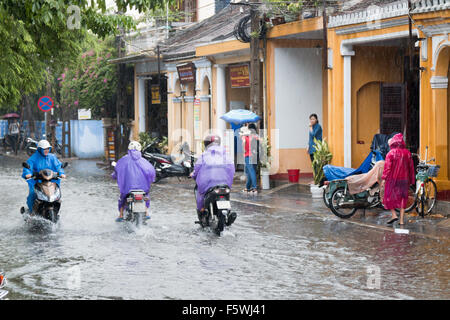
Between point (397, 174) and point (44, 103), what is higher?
point (44, 103)

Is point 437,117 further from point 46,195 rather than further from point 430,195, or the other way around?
point 46,195

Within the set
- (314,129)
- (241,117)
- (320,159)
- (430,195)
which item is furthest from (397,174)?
(241,117)

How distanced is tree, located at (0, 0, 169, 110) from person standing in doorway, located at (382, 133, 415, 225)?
4.59 metres

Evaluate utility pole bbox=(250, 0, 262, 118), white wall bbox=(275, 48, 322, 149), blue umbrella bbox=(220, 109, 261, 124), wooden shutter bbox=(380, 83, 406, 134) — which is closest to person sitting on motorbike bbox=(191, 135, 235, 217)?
blue umbrella bbox=(220, 109, 261, 124)

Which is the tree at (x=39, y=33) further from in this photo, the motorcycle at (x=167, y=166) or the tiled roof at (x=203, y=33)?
the tiled roof at (x=203, y=33)

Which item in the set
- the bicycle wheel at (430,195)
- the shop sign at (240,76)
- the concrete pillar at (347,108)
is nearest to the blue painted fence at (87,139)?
the shop sign at (240,76)

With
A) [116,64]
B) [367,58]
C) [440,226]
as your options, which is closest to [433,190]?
[440,226]

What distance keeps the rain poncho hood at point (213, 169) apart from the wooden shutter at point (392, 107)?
744 cm

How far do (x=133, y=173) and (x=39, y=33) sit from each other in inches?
199

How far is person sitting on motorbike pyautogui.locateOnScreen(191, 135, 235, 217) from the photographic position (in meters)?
12.6

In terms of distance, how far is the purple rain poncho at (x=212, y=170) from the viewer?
12.6 meters

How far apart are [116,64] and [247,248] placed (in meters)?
22.8

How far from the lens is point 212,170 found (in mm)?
12672
